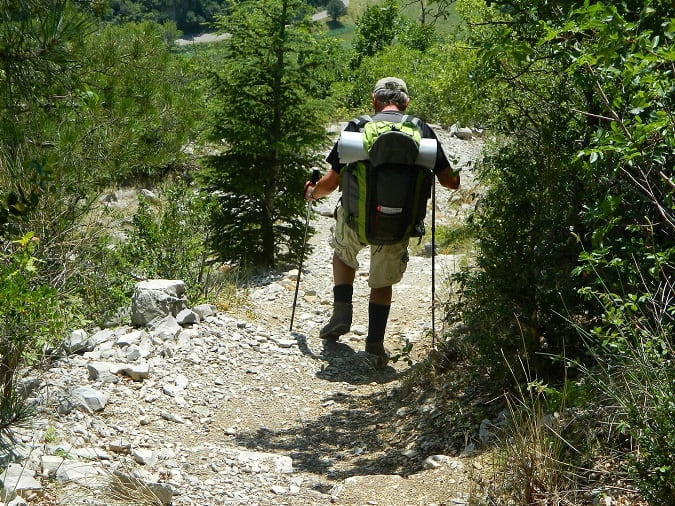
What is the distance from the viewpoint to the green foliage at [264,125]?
8.61m

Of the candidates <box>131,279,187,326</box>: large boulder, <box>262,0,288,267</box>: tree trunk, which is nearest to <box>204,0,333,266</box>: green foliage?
<box>262,0,288,267</box>: tree trunk

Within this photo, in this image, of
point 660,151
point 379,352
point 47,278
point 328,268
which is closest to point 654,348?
point 660,151

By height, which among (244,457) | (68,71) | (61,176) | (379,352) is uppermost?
(68,71)

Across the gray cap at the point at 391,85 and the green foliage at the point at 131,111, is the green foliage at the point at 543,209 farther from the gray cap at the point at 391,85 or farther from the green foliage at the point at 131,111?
the green foliage at the point at 131,111

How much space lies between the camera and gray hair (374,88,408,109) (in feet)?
19.8

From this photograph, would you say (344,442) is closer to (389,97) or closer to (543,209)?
(543,209)

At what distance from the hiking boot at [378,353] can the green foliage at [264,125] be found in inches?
108

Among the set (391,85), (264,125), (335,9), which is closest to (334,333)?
(391,85)

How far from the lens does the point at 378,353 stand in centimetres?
648

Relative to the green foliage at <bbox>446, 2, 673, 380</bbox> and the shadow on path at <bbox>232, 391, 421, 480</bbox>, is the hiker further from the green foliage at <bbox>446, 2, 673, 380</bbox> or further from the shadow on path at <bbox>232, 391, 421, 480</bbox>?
the green foliage at <bbox>446, 2, 673, 380</bbox>

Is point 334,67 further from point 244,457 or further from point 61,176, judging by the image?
point 244,457

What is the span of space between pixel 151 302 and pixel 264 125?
3130mm

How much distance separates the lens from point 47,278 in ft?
21.4

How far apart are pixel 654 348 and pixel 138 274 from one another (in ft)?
17.4
